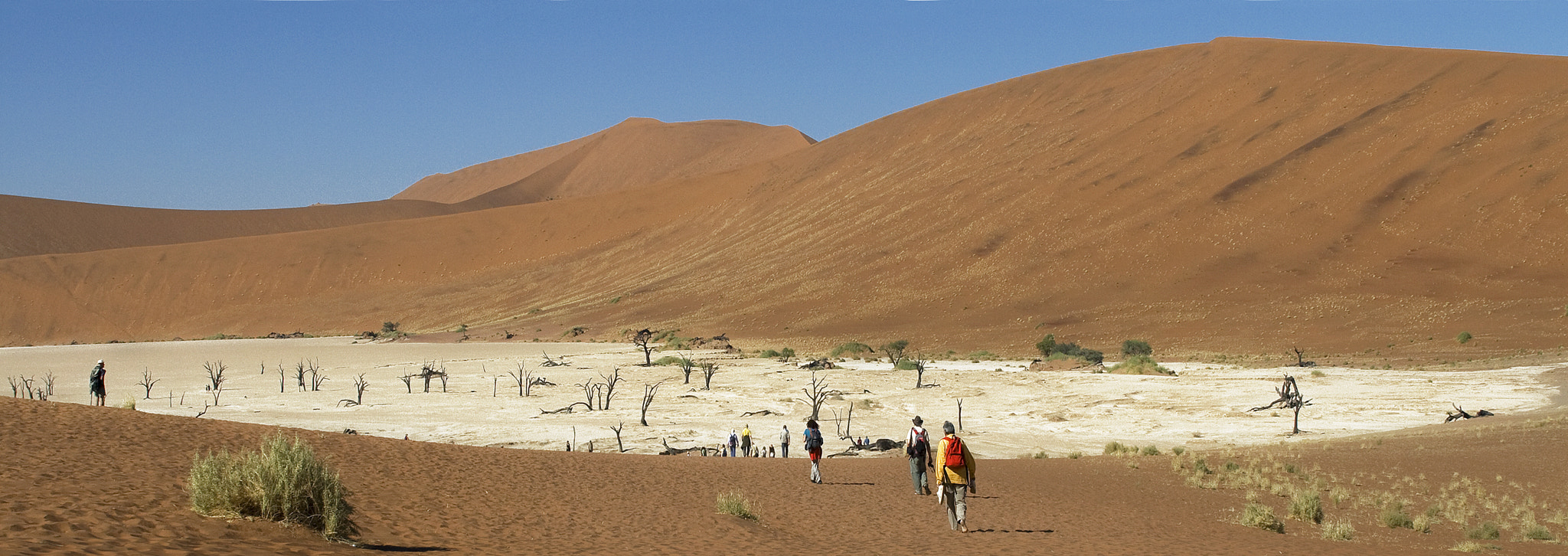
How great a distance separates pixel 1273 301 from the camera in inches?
1871

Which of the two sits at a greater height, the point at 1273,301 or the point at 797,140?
the point at 797,140

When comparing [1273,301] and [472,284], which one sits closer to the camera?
[1273,301]

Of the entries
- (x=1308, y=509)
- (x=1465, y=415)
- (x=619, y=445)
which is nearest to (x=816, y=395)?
(x=619, y=445)

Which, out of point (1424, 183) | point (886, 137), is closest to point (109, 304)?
point (886, 137)

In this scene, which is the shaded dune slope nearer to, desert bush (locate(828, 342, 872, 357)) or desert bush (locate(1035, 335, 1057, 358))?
desert bush (locate(1035, 335, 1057, 358))

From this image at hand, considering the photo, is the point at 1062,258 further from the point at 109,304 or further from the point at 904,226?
the point at 109,304

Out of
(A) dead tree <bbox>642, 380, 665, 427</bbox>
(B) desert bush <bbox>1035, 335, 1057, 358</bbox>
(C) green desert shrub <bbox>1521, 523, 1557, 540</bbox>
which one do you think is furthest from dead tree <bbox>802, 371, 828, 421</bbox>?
(C) green desert shrub <bbox>1521, 523, 1557, 540</bbox>

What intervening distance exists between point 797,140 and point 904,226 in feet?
246

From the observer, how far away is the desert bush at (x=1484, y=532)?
12305mm

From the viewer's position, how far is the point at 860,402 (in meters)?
30.5

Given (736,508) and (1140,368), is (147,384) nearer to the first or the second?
(736,508)

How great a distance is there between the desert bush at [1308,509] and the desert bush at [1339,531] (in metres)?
0.80

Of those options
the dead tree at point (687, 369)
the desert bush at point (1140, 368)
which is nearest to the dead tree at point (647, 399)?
the dead tree at point (687, 369)

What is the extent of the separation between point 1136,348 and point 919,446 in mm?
31225
